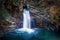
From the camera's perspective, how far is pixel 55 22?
12609 millimetres

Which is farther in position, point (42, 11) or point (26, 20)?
point (42, 11)

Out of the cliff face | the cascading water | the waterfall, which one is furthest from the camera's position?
the waterfall

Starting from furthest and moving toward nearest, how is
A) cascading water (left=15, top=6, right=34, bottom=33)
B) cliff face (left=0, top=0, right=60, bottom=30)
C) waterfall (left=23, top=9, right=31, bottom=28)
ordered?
waterfall (left=23, top=9, right=31, bottom=28) → cascading water (left=15, top=6, right=34, bottom=33) → cliff face (left=0, top=0, right=60, bottom=30)

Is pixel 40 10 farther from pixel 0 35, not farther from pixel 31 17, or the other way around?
Answer: pixel 0 35

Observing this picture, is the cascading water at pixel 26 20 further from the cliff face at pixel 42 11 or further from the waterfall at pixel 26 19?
Result: the cliff face at pixel 42 11

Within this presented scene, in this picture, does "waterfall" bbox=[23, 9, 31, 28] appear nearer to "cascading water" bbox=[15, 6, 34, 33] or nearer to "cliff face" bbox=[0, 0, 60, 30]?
"cascading water" bbox=[15, 6, 34, 33]

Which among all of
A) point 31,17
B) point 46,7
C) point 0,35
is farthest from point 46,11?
point 0,35

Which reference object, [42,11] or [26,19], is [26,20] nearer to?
[26,19]

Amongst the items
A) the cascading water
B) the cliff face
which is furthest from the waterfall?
the cliff face

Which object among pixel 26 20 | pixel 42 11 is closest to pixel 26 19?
pixel 26 20

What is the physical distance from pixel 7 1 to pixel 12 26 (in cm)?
218

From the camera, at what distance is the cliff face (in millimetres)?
12244

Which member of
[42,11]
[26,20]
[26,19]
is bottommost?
[26,20]

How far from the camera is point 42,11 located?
15.0 metres
